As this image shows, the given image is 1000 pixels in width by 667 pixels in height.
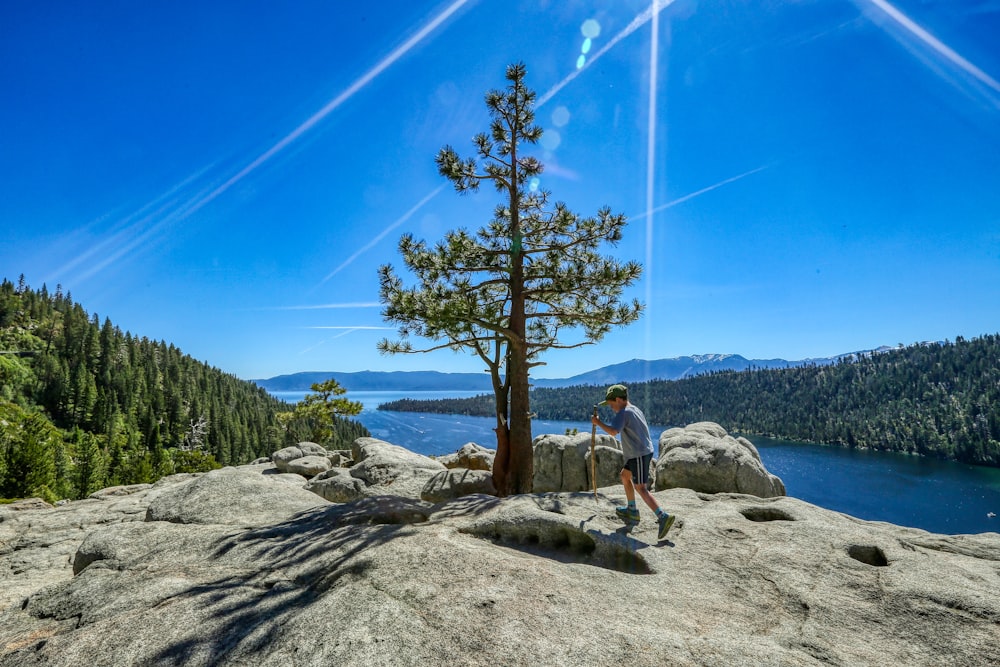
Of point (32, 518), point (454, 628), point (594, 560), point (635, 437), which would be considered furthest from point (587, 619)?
point (32, 518)

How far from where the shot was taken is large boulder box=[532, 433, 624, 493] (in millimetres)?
19984

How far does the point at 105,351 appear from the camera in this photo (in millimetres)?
150125

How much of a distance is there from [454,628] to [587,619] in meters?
1.37

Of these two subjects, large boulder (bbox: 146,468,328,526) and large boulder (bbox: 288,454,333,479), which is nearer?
large boulder (bbox: 146,468,328,526)

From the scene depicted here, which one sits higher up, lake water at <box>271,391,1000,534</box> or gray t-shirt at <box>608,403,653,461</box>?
gray t-shirt at <box>608,403,653,461</box>

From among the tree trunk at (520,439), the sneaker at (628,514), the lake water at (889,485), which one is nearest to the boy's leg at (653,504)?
the sneaker at (628,514)

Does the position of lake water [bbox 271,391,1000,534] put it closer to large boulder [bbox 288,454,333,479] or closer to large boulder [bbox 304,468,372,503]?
large boulder [bbox 288,454,333,479]

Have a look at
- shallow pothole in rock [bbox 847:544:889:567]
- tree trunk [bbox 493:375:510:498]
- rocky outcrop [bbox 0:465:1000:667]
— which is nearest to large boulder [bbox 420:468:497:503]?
tree trunk [bbox 493:375:510:498]

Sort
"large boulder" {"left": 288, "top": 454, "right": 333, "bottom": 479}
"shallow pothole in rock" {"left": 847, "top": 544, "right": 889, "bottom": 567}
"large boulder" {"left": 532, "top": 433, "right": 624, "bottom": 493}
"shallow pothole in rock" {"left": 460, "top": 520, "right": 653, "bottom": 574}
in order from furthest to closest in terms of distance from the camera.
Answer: "large boulder" {"left": 288, "top": 454, "right": 333, "bottom": 479} < "large boulder" {"left": 532, "top": 433, "right": 624, "bottom": 493} < "shallow pothole in rock" {"left": 847, "top": 544, "right": 889, "bottom": 567} < "shallow pothole in rock" {"left": 460, "top": 520, "right": 653, "bottom": 574}

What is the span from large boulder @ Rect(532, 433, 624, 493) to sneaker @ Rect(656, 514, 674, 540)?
1223cm

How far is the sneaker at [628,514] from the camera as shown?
333 inches

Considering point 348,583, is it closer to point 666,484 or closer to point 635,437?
point 635,437

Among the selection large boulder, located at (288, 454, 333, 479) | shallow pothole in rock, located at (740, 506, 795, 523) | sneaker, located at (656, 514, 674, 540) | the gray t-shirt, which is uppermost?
the gray t-shirt

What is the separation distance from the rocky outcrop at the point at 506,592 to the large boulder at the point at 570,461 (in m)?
10.7
